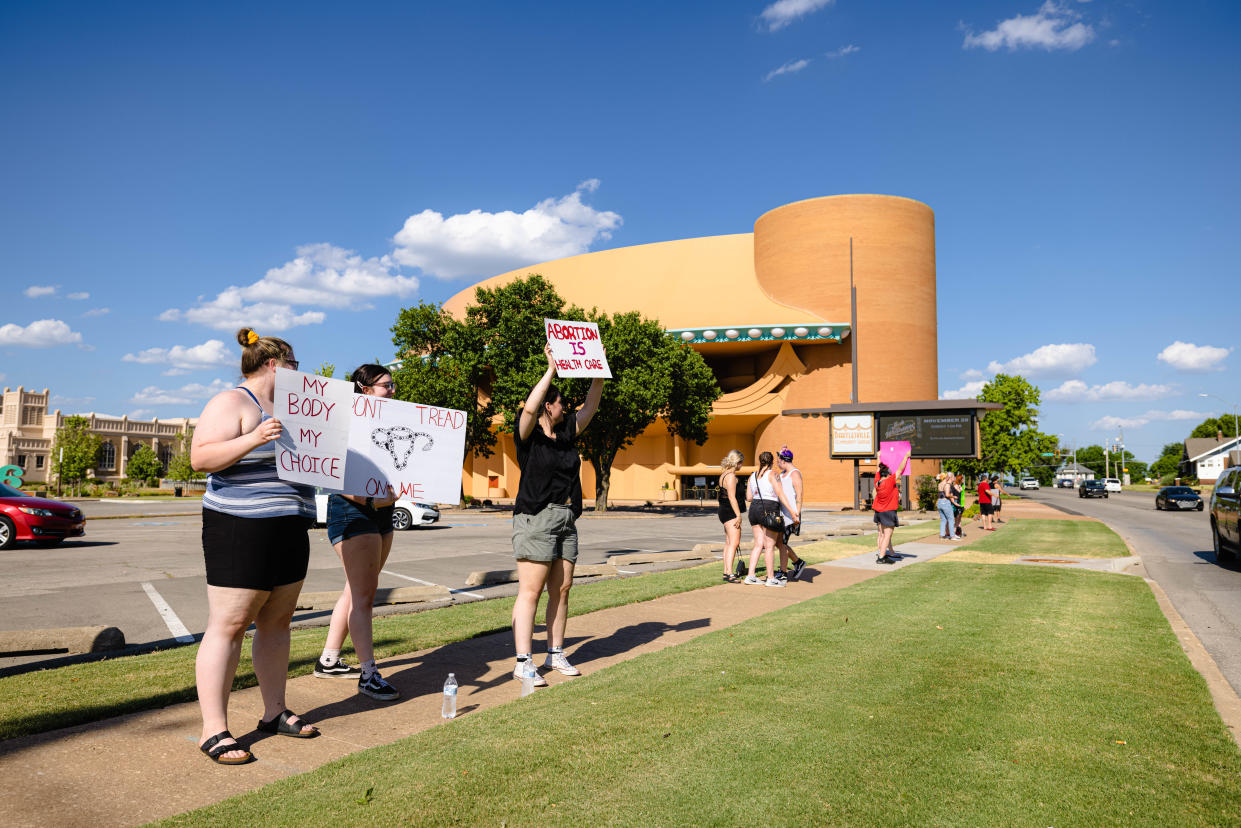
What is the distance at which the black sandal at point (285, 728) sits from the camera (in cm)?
431

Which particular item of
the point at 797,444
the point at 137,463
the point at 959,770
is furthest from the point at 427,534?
the point at 137,463

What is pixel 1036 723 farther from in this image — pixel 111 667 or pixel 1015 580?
pixel 1015 580

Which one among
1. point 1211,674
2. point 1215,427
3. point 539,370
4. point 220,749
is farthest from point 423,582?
point 1215,427

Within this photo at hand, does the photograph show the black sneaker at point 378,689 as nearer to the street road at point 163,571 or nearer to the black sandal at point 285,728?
the black sandal at point 285,728

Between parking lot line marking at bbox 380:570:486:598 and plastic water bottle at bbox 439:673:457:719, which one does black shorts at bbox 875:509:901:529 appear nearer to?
parking lot line marking at bbox 380:570:486:598

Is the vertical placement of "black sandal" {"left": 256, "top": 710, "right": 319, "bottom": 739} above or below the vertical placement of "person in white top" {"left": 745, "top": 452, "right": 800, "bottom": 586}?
below

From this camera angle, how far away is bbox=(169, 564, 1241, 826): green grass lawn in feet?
11.1

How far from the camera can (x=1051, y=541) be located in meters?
19.8

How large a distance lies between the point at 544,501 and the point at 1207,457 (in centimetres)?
13053

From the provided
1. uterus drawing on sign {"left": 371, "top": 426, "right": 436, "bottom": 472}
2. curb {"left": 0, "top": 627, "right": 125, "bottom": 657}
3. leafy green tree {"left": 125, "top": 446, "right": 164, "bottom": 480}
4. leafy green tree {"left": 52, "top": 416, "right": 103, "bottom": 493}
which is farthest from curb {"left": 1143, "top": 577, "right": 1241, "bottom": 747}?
leafy green tree {"left": 125, "top": 446, "right": 164, "bottom": 480}

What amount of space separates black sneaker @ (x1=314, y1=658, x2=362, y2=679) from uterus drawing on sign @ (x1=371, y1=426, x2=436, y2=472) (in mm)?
1722

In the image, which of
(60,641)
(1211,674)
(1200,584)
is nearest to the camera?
(60,641)

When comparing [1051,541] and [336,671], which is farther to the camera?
[1051,541]

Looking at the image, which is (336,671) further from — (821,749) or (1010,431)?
(1010,431)
